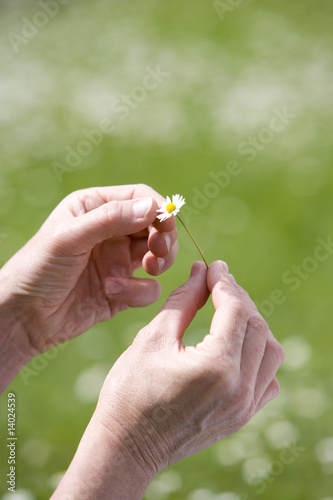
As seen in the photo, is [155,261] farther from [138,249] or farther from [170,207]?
[170,207]

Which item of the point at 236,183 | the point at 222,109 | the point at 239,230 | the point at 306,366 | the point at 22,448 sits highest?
the point at 222,109

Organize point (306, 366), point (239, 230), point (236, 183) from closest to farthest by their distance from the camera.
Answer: point (306, 366), point (239, 230), point (236, 183)

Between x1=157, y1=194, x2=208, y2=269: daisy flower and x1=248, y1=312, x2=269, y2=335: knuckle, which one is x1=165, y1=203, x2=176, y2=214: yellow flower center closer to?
x1=157, y1=194, x2=208, y2=269: daisy flower

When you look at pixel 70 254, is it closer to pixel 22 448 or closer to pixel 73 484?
pixel 73 484

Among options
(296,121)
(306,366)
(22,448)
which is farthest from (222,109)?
(22,448)

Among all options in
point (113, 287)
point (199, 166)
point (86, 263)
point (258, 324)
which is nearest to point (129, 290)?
point (113, 287)

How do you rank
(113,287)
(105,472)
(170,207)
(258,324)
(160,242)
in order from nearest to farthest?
(105,472)
(258,324)
(170,207)
(160,242)
(113,287)
